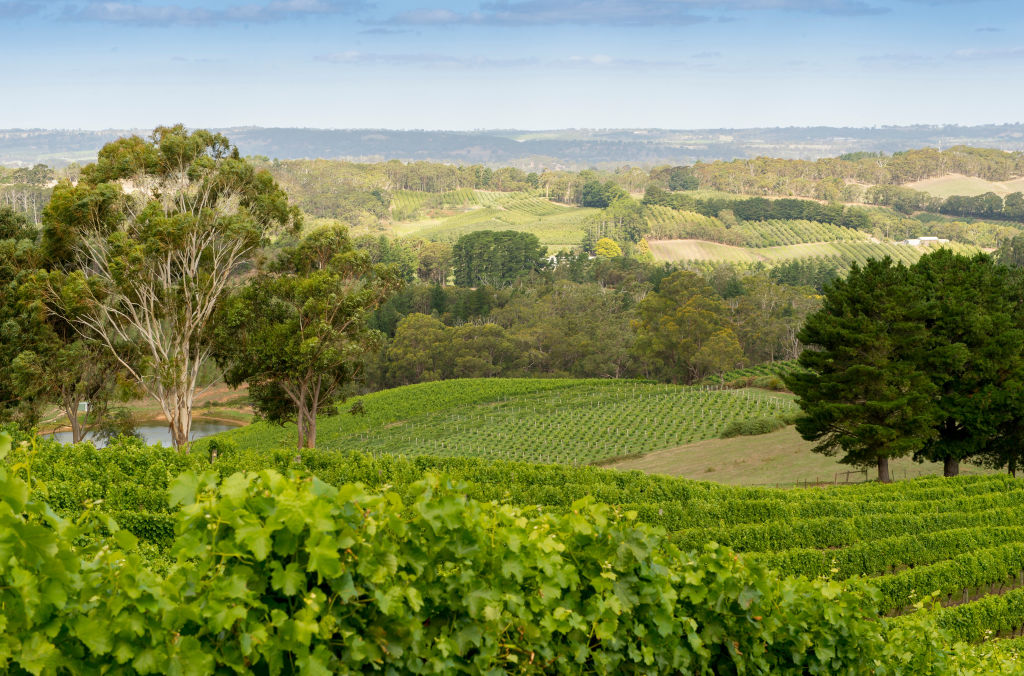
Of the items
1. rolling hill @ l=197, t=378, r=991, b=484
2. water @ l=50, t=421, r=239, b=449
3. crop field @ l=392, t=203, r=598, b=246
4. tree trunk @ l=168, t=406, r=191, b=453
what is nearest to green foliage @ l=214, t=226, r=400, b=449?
tree trunk @ l=168, t=406, r=191, b=453

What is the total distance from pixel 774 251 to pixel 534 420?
115396 millimetres

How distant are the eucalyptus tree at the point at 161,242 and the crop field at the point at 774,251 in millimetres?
123899

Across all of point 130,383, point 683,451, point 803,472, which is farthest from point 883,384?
point 130,383

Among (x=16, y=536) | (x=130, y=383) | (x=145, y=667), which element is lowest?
(x=130, y=383)

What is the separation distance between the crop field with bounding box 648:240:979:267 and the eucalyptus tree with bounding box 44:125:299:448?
406ft

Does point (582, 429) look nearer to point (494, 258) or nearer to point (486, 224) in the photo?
point (494, 258)

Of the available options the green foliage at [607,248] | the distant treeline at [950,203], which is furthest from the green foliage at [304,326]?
the distant treeline at [950,203]

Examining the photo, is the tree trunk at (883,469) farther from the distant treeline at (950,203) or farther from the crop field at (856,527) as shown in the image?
the distant treeline at (950,203)

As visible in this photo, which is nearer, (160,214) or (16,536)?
(16,536)

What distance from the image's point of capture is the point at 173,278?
28828 mm

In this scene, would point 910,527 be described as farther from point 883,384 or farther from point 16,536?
point 16,536

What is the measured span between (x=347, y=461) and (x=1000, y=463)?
2368 cm

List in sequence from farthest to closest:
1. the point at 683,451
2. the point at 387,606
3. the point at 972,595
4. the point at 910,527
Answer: the point at 683,451 < the point at 910,527 < the point at 972,595 < the point at 387,606

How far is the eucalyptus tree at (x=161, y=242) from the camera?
2708 cm
